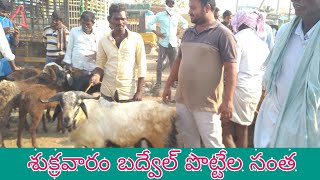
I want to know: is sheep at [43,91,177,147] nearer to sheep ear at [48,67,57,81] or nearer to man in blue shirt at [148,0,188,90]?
sheep ear at [48,67,57,81]

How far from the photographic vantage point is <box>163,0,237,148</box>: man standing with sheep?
3125 millimetres

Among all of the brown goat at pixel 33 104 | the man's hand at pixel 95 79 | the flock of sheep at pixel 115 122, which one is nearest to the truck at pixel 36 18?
the brown goat at pixel 33 104

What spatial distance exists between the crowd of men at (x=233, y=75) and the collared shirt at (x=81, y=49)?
0.48 meters

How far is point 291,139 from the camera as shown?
2.57 m

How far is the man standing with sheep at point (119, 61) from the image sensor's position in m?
4.04

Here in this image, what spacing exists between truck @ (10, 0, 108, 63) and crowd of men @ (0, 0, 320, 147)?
4.71 metres

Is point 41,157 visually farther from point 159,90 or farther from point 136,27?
point 136,27

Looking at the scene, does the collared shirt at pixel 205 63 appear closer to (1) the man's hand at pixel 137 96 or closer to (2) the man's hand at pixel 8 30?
(1) the man's hand at pixel 137 96

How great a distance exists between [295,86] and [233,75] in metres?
0.69

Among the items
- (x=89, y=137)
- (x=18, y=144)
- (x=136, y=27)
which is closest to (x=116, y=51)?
(x=89, y=137)

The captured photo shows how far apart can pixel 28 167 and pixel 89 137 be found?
0.92 metres

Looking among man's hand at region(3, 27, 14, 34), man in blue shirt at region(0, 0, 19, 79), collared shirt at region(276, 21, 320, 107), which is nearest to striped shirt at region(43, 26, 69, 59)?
man in blue shirt at region(0, 0, 19, 79)

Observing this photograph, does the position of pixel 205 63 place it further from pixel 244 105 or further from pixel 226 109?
pixel 244 105

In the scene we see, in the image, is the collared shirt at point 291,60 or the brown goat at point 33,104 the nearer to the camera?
the collared shirt at point 291,60
